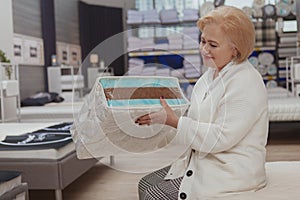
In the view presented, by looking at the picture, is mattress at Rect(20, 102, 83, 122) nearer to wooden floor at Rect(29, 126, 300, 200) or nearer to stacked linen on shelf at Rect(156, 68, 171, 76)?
wooden floor at Rect(29, 126, 300, 200)

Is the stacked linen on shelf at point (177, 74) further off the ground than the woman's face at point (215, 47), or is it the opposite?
the woman's face at point (215, 47)

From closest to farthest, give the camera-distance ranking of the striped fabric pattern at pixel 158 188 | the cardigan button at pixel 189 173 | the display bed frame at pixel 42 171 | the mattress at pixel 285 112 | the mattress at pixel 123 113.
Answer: the mattress at pixel 123 113 → the cardigan button at pixel 189 173 → the striped fabric pattern at pixel 158 188 → the display bed frame at pixel 42 171 → the mattress at pixel 285 112

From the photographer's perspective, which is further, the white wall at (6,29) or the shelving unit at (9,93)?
the white wall at (6,29)

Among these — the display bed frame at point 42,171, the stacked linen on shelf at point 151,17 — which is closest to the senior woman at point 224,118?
the display bed frame at point 42,171

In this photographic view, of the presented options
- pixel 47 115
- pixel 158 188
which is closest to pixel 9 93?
pixel 47 115

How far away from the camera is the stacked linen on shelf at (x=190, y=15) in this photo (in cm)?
→ 664

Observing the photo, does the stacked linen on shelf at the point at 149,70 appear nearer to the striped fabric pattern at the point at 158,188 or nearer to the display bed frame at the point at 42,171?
the striped fabric pattern at the point at 158,188

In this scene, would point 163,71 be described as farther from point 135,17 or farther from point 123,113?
point 135,17

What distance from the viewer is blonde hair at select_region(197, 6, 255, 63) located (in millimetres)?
1267

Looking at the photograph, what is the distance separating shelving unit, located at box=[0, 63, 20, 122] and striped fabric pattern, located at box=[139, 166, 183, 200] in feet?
10.9

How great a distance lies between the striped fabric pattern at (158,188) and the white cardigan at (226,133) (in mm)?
140

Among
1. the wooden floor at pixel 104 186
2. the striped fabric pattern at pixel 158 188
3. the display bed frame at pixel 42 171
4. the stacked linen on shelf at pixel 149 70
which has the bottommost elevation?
the wooden floor at pixel 104 186

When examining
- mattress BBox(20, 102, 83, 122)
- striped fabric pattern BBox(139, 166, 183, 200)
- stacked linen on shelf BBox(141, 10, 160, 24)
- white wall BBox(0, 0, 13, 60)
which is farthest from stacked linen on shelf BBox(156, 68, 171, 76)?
stacked linen on shelf BBox(141, 10, 160, 24)

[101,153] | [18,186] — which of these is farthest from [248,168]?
[18,186]
